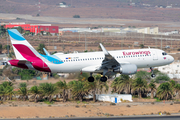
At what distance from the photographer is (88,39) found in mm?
190500

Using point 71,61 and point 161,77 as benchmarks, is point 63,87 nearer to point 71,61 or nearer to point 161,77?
point 71,61

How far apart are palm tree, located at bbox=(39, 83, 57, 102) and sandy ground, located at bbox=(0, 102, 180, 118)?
3.05 meters

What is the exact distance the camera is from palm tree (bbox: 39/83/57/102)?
73688 millimetres

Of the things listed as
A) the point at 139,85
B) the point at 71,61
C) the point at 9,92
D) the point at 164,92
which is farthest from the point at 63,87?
the point at 71,61

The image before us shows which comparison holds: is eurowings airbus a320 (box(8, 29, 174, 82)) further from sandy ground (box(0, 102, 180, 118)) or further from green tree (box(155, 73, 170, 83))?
green tree (box(155, 73, 170, 83))

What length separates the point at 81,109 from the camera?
69.2 m

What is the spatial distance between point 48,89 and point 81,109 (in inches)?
380

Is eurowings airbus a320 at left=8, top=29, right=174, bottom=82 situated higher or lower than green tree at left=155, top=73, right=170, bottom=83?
higher

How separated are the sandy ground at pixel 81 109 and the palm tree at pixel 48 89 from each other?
10.0 feet

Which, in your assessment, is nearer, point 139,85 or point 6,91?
point 6,91

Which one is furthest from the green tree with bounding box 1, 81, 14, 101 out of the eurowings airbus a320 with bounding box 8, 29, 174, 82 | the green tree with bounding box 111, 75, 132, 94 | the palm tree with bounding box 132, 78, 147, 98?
the palm tree with bounding box 132, 78, 147, 98

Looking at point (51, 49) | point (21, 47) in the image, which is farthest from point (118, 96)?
point (51, 49)

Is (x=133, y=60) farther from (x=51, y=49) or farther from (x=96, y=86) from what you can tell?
(x=51, y=49)

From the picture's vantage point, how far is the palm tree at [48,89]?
73.7 m
